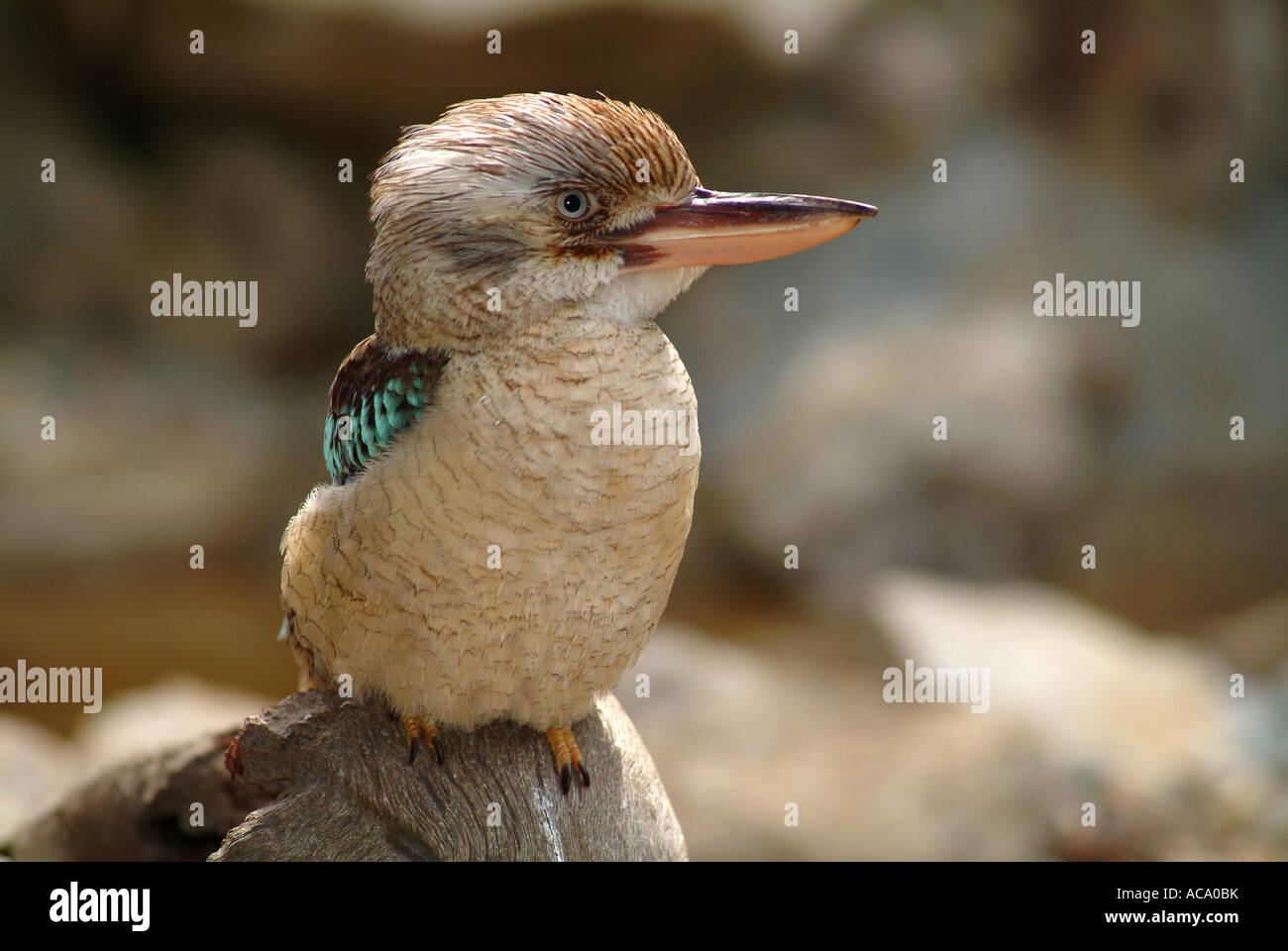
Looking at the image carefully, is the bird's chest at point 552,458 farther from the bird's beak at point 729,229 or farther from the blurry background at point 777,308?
the blurry background at point 777,308

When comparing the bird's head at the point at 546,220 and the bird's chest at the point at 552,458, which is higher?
the bird's head at the point at 546,220

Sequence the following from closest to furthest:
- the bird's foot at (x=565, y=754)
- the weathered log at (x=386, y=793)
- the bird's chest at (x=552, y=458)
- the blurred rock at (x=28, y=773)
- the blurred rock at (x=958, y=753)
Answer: the bird's chest at (x=552, y=458), the weathered log at (x=386, y=793), the bird's foot at (x=565, y=754), the blurred rock at (x=28, y=773), the blurred rock at (x=958, y=753)

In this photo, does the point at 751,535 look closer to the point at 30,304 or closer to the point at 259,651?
the point at 259,651

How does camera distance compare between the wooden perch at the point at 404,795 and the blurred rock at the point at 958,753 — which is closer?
the wooden perch at the point at 404,795

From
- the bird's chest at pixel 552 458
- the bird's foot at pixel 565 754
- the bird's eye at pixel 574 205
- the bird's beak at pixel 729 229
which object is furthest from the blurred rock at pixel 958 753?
the bird's eye at pixel 574 205

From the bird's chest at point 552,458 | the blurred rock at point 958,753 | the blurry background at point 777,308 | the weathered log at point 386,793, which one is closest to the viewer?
the bird's chest at point 552,458

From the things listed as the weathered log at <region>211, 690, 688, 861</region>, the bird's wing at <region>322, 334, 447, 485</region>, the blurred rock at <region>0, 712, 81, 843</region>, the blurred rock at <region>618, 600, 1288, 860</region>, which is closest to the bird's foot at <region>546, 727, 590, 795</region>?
the weathered log at <region>211, 690, 688, 861</region>

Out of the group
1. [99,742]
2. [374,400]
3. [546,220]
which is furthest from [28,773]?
[546,220]

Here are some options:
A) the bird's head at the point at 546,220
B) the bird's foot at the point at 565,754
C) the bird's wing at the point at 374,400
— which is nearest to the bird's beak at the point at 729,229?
the bird's head at the point at 546,220

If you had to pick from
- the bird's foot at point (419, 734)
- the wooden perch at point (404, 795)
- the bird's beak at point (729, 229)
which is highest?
the bird's beak at point (729, 229)
